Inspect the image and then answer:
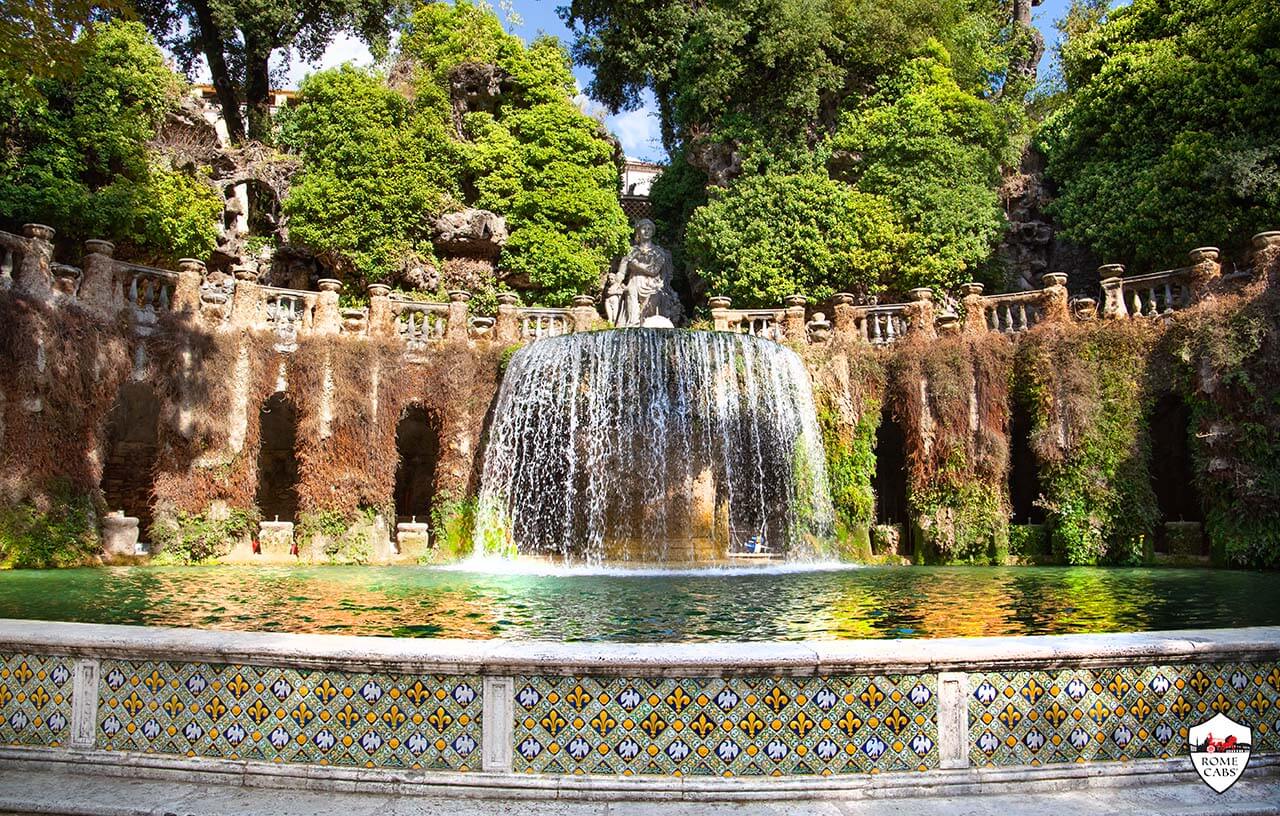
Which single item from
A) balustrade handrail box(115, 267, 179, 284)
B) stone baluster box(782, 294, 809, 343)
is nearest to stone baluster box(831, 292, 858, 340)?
stone baluster box(782, 294, 809, 343)

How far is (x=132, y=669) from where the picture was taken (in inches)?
158

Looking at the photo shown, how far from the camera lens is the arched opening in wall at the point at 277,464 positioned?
20484 mm

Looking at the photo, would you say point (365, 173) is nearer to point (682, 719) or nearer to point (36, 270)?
point (36, 270)

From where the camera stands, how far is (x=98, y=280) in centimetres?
1513

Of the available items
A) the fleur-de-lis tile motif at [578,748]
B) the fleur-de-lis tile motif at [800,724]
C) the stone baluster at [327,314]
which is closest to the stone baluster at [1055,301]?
the stone baluster at [327,314]

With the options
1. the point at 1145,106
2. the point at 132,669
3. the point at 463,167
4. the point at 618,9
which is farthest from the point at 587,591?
the point at 618,9

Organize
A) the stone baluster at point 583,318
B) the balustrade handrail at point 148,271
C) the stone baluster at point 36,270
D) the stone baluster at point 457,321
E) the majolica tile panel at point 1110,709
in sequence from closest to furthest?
the majolica tile panel at point 1110,709
the stone baluster at point 36,270
the balustrade handrail at point 148,271
the stone baluster at point 457,321
the stone baluster at point 583,318

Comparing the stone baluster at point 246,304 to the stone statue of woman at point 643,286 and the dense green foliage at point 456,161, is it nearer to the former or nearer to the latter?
the dense green foliage at point 456,161

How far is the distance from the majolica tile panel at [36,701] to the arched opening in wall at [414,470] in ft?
59.1

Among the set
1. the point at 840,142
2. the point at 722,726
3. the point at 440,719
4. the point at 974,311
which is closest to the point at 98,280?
the point at 440,719

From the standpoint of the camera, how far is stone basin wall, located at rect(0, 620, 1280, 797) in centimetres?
363

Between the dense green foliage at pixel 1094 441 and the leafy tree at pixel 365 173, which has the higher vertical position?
the leafy tree at pixel 365 173

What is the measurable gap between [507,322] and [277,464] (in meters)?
6.96

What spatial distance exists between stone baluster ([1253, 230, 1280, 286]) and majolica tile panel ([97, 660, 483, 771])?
15.6 meters
